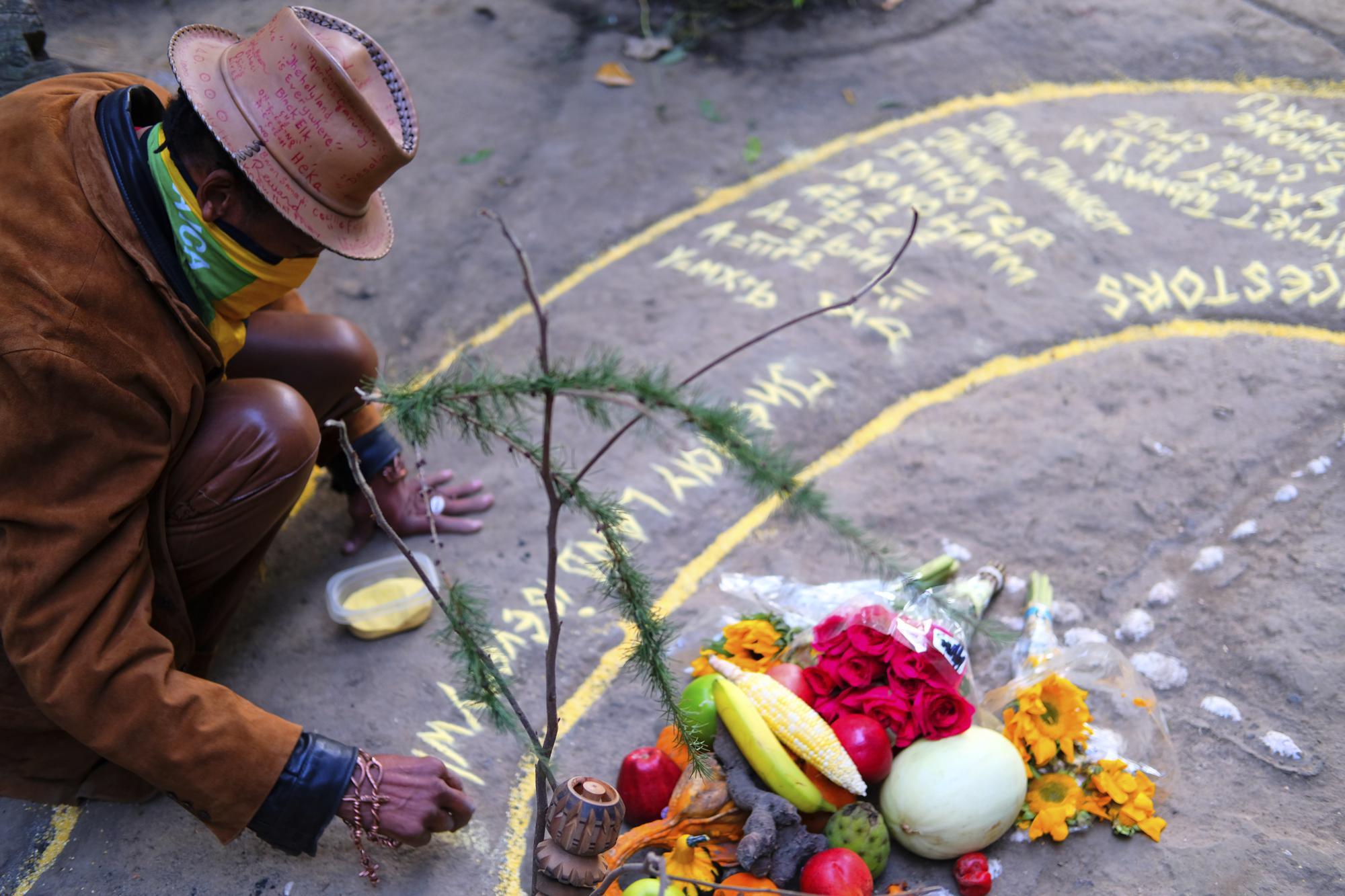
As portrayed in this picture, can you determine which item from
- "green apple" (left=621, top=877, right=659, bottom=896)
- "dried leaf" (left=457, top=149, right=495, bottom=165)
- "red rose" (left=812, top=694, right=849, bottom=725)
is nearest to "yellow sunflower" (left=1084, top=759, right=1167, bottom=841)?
"red rose" (left=812, top=694, right=849, bottom=725)

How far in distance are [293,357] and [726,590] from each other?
4.35 ft

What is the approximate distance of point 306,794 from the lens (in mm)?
2086

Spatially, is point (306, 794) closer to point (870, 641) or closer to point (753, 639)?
point (753, 639)

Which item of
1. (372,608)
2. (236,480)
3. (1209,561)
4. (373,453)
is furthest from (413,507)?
(1209,561)

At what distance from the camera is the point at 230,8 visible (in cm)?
513

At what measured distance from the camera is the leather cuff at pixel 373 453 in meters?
2.92

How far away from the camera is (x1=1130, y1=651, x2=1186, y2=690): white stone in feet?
8.62

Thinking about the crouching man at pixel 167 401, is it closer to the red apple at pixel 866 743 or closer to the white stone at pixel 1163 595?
the red apple at pixel 866 743

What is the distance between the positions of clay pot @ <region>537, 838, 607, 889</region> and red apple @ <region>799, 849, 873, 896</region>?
0.45 meters

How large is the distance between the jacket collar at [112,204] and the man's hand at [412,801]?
98 cm

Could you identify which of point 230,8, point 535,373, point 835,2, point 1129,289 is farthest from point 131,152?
point 835,2

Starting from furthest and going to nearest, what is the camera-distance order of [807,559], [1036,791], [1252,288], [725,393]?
[1252,288] → [725,393] → [807,559] → [1036,791]

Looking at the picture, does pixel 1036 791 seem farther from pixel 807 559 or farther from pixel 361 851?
pixel 361 851

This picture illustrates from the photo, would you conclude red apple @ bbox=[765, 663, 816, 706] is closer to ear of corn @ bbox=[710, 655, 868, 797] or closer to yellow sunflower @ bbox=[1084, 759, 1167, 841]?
ear of corn @ bbox=[710, 655, 868, 797]
